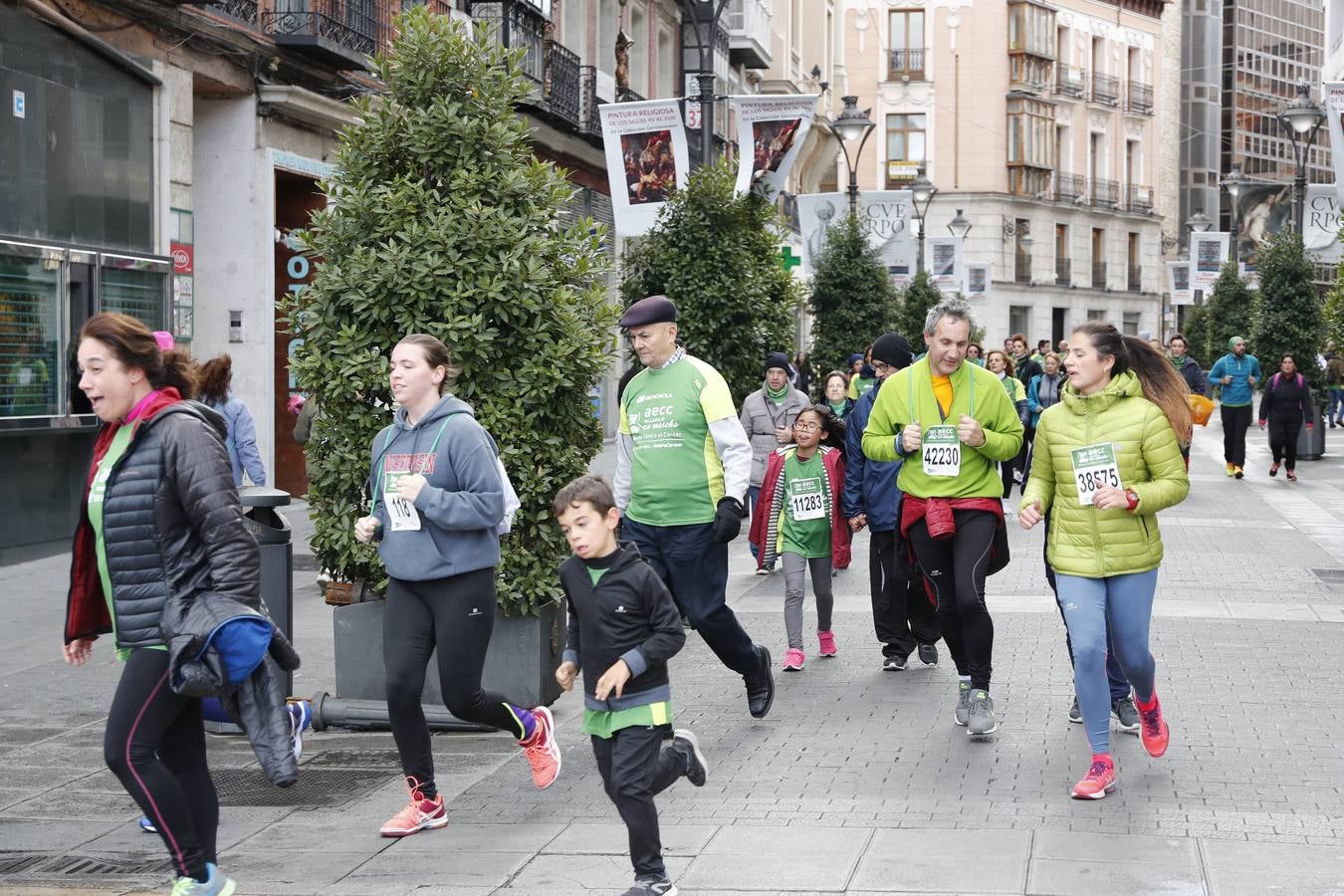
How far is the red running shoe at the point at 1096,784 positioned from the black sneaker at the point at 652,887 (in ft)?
6.40

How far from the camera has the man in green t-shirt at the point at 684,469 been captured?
25.7ft

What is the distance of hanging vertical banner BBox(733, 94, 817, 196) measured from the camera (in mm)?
19641

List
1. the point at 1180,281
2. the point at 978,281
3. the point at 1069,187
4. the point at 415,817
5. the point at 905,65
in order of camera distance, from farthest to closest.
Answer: the point at 1069,187, the point at 905,65, the point at 1180,281, the point at 978,281, the point at 415,817

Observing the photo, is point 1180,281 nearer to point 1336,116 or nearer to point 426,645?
point 1336,116

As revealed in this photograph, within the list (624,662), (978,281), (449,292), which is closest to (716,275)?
(449,292)

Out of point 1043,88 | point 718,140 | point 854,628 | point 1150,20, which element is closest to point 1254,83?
point 1150,20

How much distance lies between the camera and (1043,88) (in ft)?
225

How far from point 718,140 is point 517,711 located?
3070cm

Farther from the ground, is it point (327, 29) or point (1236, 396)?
point (327, 29)

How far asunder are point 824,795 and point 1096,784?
1.00m

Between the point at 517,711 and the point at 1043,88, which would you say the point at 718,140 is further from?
the point at 1043,88

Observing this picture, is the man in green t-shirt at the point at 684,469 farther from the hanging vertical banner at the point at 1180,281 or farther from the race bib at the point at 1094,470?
the hanging vertical banner at the point at 1180,281

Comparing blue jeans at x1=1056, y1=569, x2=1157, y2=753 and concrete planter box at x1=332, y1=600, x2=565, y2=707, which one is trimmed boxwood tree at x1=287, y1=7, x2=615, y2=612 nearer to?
concrete planter box at x1=332, y1=600, x2=565, y2=707

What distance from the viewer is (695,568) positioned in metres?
7.93
